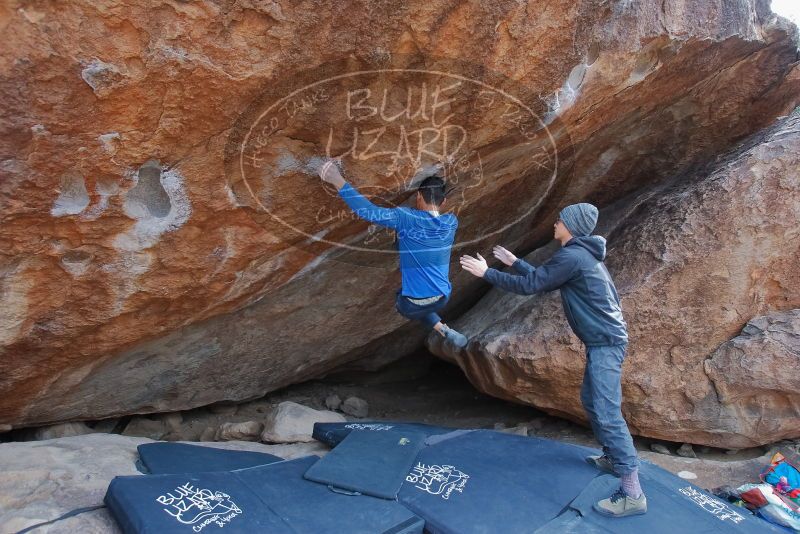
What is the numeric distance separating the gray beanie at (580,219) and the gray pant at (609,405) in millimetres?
604

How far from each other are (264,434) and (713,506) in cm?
269

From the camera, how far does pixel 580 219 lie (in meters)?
2.91

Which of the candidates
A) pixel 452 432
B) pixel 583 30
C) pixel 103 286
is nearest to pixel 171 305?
pixel 103 286

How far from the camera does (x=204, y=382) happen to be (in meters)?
4.22

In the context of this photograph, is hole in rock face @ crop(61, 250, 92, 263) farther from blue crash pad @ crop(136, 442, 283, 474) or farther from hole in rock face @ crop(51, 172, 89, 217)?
blue crash pad @ crop(136, 442, 283, 474)

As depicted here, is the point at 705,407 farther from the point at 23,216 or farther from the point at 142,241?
the point at 23,216

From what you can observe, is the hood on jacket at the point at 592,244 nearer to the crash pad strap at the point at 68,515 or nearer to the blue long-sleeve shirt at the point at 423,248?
the blue long-sleeve shirt at the point at 423,248

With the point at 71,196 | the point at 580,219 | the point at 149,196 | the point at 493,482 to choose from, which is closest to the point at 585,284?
the point at 580,219

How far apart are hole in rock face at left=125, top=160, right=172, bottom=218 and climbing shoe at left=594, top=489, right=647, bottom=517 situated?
8.47 ft

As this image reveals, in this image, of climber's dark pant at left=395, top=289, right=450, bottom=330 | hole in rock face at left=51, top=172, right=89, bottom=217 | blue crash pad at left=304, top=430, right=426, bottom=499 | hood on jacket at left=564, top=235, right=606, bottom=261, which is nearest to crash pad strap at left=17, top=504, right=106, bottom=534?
blue crash pad at left=304, top=430, right=426, bottom=499

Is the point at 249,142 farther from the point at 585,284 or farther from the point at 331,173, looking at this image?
the point at 585,284

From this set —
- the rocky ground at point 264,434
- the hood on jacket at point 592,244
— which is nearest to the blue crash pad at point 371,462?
the rocky ground at point 264,434

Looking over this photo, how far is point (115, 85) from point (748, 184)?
3.74 meters

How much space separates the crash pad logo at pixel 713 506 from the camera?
2.84m
